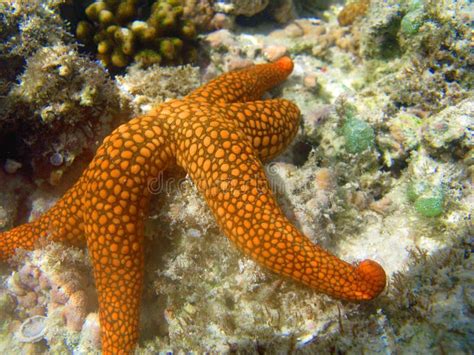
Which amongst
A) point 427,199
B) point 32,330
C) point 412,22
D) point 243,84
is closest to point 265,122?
point 243,84

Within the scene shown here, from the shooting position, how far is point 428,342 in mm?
2785

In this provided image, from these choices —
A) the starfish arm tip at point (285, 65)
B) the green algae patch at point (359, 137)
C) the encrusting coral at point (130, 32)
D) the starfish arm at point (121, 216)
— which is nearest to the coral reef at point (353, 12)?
the starfish arm tip at point (285, 65)

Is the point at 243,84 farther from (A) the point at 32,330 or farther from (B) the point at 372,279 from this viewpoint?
(A) the point at 32,330

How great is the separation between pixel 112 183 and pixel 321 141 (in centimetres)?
323

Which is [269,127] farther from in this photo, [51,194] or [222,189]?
[51,194]

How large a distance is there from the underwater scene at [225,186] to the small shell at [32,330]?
24mm

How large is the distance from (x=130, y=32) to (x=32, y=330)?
15.4 ft

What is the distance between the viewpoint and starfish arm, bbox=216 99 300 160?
396 cm

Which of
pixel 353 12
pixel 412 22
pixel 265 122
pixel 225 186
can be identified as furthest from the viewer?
pixel 353 12

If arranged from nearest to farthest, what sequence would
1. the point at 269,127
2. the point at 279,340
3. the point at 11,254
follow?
the point at 279,340 → the point at 269,127 → the point at 11,254

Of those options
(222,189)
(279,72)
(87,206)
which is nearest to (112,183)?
(87,206)

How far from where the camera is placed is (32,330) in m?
4.82

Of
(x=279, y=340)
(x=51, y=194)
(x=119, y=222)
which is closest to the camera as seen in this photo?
(x=279, y=340)

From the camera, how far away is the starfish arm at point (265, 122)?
13.0ft
